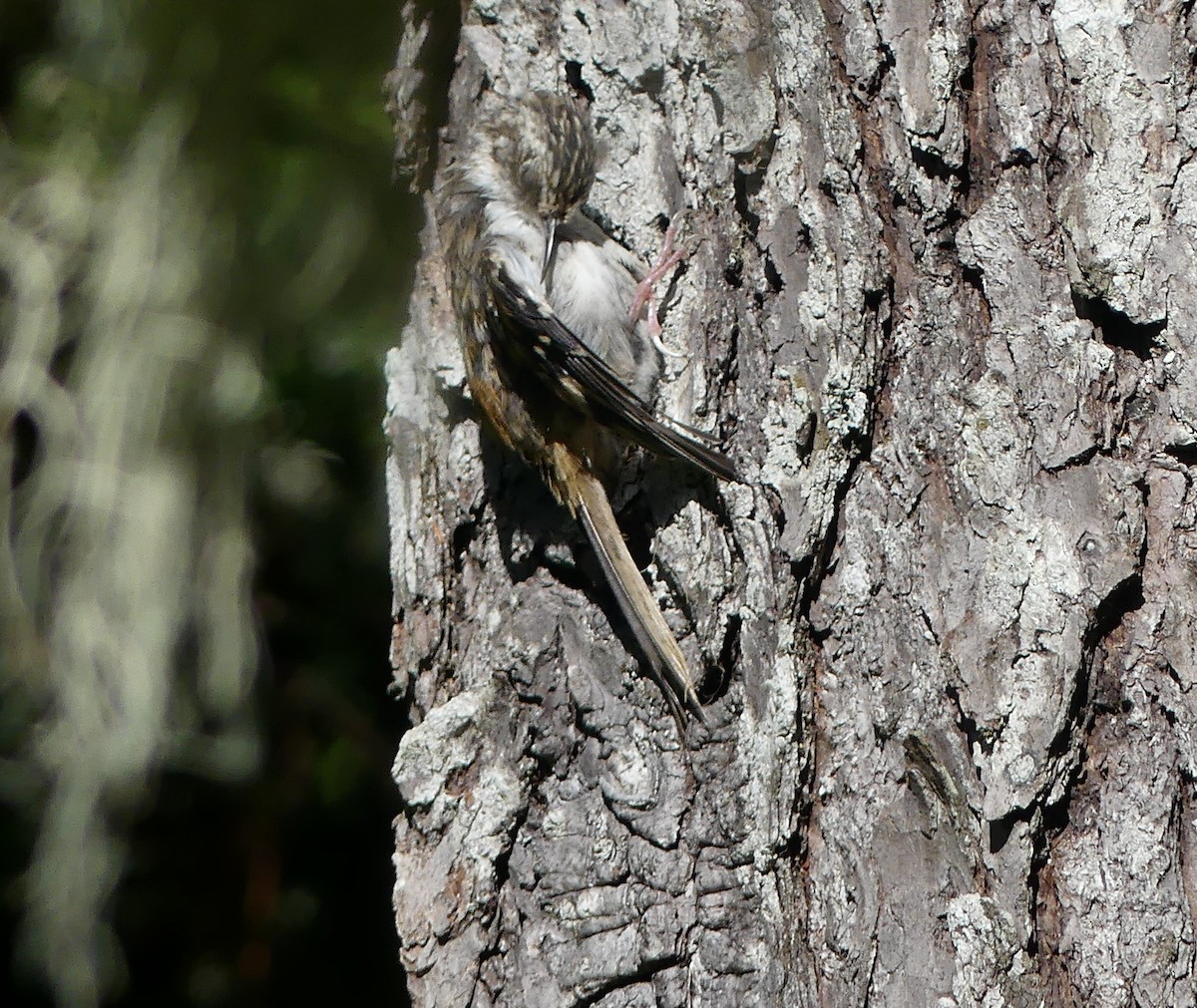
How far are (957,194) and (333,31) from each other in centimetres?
170

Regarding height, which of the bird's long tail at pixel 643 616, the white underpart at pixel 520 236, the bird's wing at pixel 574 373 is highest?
the white underpart at pixel 520 236

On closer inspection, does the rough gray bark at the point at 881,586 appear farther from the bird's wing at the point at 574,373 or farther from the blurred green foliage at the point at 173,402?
the blurred green foliage at the point at 173,402

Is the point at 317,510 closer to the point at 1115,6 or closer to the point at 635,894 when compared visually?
the point at 635,894

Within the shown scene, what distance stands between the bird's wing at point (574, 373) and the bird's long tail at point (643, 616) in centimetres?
15

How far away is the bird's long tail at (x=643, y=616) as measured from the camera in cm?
158

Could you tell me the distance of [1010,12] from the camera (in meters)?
1.58

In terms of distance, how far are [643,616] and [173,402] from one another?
1801mm

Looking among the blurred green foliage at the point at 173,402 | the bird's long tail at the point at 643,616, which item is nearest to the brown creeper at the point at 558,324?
the bird's long tail at the point at 643,616

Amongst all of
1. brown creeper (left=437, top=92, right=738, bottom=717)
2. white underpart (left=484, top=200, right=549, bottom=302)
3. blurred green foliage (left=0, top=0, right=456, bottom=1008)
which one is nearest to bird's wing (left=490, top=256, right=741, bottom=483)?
brown creeper (left=437, top=92, right=738, bottom=717)

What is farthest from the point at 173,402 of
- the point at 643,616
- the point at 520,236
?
the point at 643,616

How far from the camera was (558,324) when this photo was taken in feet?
6.29

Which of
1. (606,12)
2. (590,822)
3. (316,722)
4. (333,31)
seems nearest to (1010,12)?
(606,12)

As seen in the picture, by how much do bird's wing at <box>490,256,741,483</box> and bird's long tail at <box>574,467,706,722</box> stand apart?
15 centimetres

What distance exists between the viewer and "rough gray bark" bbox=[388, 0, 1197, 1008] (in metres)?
1.47
